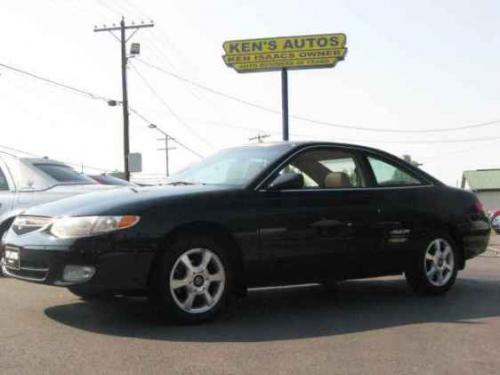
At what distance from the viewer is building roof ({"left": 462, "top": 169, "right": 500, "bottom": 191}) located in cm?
7988

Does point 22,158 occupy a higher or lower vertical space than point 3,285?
higher

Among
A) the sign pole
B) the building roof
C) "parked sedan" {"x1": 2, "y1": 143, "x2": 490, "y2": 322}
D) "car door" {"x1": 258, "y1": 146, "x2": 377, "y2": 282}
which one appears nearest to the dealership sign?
the sign pole

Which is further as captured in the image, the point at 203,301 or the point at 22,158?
the point at 22,158

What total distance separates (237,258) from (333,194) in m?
1.18

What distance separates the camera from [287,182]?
20.2 ft

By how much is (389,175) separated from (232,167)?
1.64m

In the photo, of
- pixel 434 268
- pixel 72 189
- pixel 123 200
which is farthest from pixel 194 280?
pixel 72 189

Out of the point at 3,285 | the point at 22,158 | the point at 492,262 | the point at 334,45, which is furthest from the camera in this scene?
the point at 334,45

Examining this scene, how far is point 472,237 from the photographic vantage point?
769 cm

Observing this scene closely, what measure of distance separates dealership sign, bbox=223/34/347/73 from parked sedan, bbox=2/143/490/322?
2663cm

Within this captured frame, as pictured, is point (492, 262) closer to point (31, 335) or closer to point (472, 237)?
point (472, 237)

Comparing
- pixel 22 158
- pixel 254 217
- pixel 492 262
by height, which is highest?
pixel 22 158

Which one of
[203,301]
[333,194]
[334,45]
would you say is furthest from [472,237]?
[334,45]

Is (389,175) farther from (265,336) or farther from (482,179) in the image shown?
(482,179)
